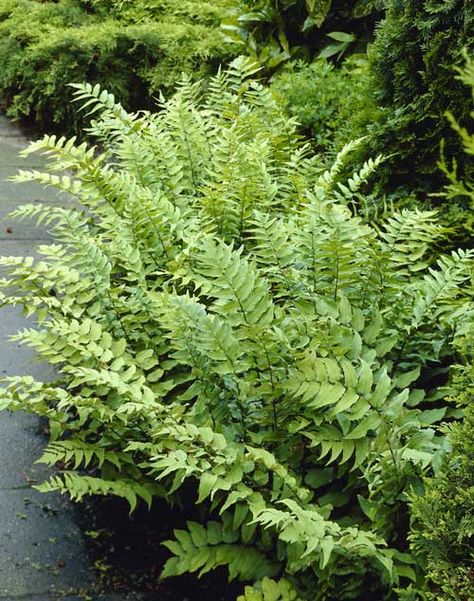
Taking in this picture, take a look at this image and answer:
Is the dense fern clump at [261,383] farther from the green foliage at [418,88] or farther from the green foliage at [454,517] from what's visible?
the green foliage at [418,88]

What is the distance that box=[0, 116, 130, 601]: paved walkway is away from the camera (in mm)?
2871

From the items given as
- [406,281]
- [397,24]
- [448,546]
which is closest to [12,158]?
[397,24]

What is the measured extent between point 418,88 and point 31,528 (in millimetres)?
2597

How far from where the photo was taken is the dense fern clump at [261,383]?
2.52 metres

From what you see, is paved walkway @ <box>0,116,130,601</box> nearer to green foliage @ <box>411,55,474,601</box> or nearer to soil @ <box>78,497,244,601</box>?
soil @ <box>78,497,244,601</box>

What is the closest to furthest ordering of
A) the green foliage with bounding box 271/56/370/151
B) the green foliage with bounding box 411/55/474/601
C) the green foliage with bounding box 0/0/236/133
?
the green foliage with bounding box 411/55/474/601, the green foliage with bounding box 271/56/370/151, the green foliage with bounding box 0/0/236/133

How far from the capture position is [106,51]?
280 inches

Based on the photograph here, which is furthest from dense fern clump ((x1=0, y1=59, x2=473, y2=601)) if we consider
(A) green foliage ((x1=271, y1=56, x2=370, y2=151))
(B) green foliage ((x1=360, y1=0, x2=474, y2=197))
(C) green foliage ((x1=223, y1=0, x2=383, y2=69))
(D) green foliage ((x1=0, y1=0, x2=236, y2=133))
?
(D) green foliage ((x1=0, y1=0, x2=236, y2=133))

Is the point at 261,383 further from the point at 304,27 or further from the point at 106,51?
the point at 106,51

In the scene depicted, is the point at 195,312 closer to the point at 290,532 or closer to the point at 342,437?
the point at 342,437

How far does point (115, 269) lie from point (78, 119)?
157 inches

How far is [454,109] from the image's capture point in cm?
372

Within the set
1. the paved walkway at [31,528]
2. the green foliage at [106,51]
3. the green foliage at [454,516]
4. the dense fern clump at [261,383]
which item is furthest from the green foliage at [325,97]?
the green foliage at [454,516]

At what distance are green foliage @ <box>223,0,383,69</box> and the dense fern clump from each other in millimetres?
2406
